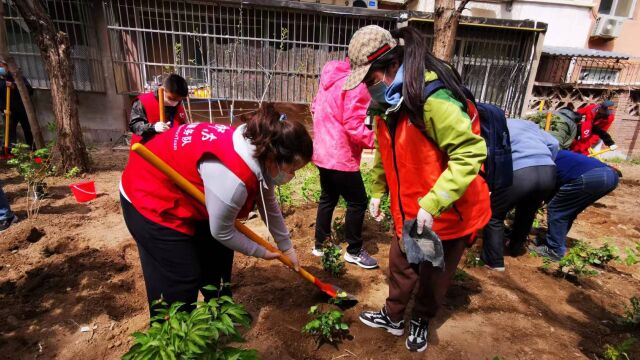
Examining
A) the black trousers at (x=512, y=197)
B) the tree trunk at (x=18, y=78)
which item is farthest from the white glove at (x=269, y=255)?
the tree trunk at (x=18, y=78)

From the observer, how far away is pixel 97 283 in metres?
2.90

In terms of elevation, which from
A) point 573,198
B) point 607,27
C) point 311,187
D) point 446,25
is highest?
point 607,27

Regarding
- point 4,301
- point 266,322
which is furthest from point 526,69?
point 4,301

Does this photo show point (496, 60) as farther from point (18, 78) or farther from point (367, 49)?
point (18, 78)

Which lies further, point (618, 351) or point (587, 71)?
point (587, 71)

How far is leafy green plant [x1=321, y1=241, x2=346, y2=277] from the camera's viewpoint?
298cm

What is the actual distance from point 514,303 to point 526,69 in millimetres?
6483

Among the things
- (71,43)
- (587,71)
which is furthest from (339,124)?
(587,71)

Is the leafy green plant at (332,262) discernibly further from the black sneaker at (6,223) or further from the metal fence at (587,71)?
the metal fence at (587,71)

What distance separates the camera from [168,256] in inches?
70.8

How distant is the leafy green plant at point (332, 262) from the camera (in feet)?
9.79

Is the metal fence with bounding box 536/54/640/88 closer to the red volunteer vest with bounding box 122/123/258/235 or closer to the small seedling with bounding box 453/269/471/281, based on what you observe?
the small seedling with bounding box 453/269/471/281

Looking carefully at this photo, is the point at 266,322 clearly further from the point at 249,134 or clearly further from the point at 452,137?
the point at 452,137

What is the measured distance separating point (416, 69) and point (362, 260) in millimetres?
1978
